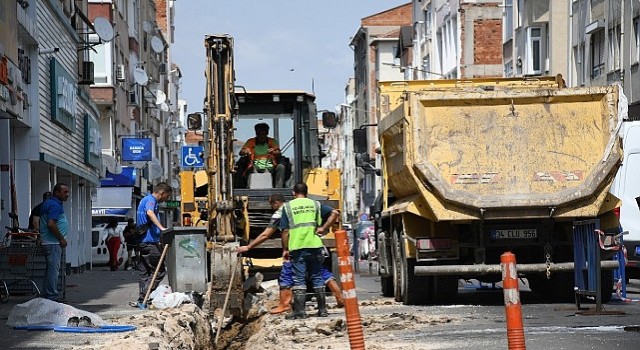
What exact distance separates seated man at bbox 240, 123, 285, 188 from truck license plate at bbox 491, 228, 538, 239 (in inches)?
193

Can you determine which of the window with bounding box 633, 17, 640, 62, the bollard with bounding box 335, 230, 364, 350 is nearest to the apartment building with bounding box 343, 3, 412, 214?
the window with bounding box 633, 17, 640, 62

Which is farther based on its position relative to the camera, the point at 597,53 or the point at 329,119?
the point at 597,53

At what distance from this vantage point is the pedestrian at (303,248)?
57.9ft

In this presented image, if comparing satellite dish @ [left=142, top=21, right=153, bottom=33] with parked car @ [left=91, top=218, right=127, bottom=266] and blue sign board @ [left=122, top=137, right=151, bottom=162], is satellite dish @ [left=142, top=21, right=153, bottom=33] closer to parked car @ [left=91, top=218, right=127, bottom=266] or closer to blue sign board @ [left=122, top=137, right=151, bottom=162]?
blue sign board @ [left=122, top=137, right=151, bottom=162]

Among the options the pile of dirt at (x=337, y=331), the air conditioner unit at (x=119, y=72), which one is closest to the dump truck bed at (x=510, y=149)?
the pile of dirt at (x=337, y=331)

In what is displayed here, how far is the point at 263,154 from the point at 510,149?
5227 mm

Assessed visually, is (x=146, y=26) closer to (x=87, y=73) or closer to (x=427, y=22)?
(x=427, y=22)

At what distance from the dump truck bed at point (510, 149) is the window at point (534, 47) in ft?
107

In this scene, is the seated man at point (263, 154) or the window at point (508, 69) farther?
the window at point (508, 69)

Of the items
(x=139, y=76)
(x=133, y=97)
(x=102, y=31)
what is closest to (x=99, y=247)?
(x=102, y=31)

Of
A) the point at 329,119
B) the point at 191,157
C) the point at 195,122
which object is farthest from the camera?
the point at 191,157

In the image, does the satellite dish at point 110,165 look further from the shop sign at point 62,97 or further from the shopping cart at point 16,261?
the shopping cart at point 16,261

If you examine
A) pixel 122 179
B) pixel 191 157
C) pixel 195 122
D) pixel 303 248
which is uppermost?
pixel 191 157

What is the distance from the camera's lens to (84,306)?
2069 cm
